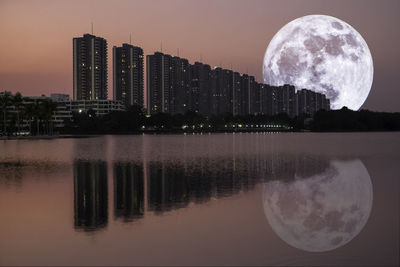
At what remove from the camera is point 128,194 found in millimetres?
21172

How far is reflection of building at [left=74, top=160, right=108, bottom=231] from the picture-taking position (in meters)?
15.2

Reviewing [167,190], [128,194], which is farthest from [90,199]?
[167,190]

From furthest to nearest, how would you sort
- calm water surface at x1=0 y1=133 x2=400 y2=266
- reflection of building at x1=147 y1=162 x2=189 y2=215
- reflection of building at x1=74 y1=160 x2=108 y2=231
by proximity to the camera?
reflection of building at x1=147 y1=162 x2=189 y2=215 < reflection of building at x1=74 y1=160 x2=108 y2=231 < calm water surface at x1=0 y1=133 x2=400 y2=266

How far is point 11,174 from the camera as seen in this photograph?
3023 centimetres

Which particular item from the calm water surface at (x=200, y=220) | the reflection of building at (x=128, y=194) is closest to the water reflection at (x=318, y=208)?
the calm water surface at (x=200, y=220)

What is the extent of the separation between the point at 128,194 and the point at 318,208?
8.52m

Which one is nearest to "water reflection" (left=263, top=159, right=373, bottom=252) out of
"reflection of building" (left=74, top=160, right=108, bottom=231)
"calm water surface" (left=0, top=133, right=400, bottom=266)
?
"calm water surface" (left=0, top=133, right=400, bottom=266)

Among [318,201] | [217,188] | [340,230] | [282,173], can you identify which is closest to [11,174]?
[217,188]

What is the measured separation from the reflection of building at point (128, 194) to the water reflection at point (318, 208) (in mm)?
4870

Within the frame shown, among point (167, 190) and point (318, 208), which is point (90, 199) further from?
point (318, 208)

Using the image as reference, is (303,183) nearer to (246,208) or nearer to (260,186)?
(260,186)

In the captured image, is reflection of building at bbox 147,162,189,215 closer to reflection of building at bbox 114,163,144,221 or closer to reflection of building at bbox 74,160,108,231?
reflection of building at bbox 114,163,144,221

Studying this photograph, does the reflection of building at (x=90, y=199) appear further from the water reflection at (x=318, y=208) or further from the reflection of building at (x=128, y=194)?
the water reflection at (x=318, y=208)

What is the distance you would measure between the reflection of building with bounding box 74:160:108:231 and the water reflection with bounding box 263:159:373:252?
5805mm
